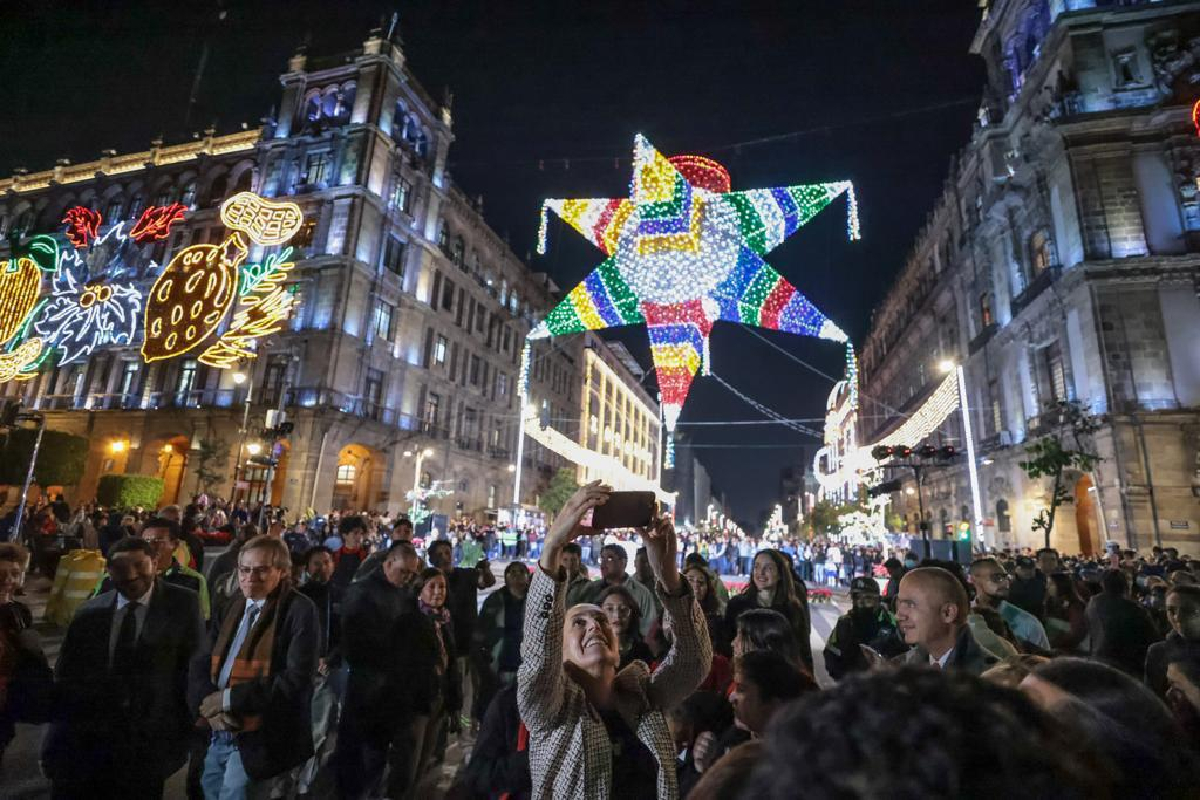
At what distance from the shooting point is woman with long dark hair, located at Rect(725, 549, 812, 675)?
16.5ft

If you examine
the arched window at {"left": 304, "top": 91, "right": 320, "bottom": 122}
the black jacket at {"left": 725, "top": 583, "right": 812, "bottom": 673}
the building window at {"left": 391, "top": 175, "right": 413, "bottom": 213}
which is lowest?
the black jacket at {"left": 725, "top": 583, "right": 812, "bottom": 673}

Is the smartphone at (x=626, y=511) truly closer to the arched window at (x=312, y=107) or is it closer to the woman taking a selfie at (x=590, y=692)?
the woman taking a selfie at (x=590, y=692)

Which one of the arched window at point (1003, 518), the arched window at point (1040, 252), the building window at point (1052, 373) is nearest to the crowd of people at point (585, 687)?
the building window at point (1052, 373)

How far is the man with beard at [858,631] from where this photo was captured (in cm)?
486

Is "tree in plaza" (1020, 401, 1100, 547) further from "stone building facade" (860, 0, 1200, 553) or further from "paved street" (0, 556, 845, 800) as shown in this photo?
"paved street" (0, 556, 845, 800)

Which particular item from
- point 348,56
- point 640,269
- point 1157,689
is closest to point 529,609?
point 1157,689

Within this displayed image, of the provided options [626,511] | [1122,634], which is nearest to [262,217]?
[626,511]

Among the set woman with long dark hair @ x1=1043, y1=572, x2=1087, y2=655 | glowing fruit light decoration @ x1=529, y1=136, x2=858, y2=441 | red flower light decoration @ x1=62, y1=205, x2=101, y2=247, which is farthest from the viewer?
red flower light decoration @ x1=62, y1=205, x2=101, y2=247

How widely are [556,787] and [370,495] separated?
97.0ft

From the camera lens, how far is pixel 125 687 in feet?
11.0

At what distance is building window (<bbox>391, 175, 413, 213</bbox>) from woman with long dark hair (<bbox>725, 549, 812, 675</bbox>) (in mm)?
30894

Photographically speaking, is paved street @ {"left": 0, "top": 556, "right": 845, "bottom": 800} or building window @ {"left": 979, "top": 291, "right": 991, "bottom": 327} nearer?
paved street @ {"left": 0, "top": 556, "right": 845, "bottom": 800}

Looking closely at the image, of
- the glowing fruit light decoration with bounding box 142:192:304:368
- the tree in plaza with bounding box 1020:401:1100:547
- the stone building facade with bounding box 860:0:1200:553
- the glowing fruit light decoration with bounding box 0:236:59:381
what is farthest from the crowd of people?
the glowing fruit light decoration with bounding box 0:236:59:381

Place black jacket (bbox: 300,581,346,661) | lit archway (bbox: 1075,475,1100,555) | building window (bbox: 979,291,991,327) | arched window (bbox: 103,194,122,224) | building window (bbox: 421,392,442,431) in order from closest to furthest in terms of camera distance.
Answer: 1. black jacket (bbox: 300,581,346,661)
2. lit archway (bbox: 1075,475,1100,555)
3. building window (bbox: 979,291,991,327)
4. building window (bbox: 421,392,442,431)
5. arched window (bbox: 103,194,122,224)
